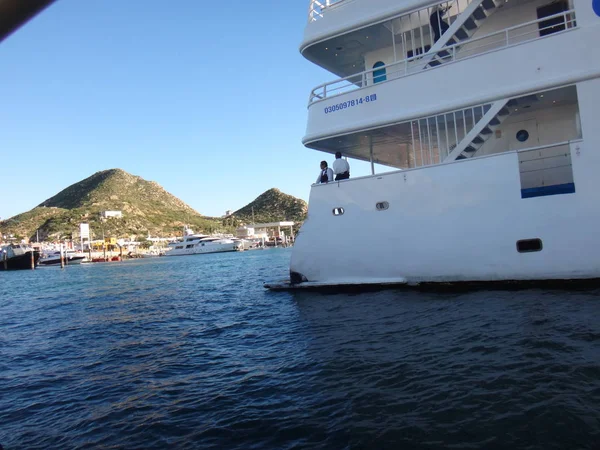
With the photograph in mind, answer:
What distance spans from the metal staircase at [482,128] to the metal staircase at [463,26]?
187 centimetres

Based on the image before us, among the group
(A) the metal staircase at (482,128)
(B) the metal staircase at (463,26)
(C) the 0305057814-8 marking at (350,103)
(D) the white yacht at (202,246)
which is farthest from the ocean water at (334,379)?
(D) the white yacht at (202,246)

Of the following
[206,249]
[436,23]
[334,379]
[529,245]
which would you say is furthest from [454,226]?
[206,249]

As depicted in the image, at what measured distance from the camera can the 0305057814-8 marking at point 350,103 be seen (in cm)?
1130

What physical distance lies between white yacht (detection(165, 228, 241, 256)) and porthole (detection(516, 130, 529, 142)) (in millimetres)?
94915

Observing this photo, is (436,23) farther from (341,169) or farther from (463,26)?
(341,169)

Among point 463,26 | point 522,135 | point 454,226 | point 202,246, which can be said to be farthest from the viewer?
point 202,246

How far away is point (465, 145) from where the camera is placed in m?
9.76

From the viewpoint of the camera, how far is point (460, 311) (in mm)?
7887

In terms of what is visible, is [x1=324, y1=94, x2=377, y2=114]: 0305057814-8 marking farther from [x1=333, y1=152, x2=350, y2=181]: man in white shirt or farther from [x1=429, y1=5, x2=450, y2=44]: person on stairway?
[x1=429, y1=5, x2=450, y2=44]: person on stairway

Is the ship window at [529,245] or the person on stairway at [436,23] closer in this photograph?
→ the ship window at [529,245]

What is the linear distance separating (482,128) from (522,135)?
1.99m

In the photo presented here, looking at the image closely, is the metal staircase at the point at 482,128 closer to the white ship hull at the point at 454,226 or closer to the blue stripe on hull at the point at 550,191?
the white ship hull at the point at 454,226

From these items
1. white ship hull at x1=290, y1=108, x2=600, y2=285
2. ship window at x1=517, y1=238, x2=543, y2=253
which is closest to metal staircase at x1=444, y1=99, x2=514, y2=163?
white ship hull at x1=290, y1=108, x2=600, y2=285

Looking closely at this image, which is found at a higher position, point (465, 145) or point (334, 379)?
point (465, 145)
